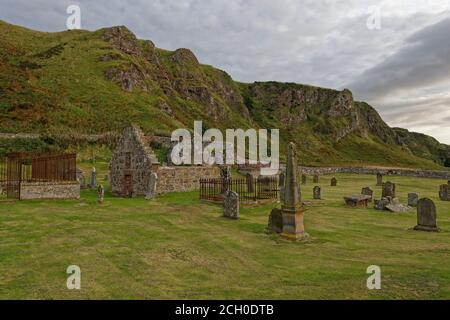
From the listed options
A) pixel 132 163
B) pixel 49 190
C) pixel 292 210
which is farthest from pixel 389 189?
pixel 49 190

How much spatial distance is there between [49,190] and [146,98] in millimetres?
56164

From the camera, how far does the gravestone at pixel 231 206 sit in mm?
14305

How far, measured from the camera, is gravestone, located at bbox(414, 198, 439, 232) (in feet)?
40.0

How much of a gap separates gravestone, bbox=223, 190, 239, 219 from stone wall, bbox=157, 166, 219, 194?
318 inches

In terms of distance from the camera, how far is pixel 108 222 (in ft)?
41.7

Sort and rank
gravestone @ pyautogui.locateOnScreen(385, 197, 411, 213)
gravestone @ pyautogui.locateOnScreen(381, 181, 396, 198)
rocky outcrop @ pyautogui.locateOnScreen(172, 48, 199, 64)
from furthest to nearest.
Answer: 1. rocky outcrop @ pyautogui.locateOnScreen(172, 48, 199, 64)
2. gravestone @ pyautogui.locateOnScreen(381, 181, 396, 198)
3. gravestone @ pyautogui.locateOnScreen(385, 197, 411, 213)

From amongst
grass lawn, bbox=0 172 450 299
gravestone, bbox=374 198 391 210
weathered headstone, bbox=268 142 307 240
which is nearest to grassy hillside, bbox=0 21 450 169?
grass lawn, bbox=0 172 450 299

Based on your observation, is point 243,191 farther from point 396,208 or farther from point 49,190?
point 49,190

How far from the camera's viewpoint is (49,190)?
17.8 meters

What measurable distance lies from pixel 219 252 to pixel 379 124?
654 feet

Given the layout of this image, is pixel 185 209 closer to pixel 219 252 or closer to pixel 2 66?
pixel 219 252

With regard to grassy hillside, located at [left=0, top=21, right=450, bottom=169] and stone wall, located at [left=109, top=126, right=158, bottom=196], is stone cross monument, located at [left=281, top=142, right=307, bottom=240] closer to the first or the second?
stone wall, located at [left=109, top=126, right=158, bottom=196]

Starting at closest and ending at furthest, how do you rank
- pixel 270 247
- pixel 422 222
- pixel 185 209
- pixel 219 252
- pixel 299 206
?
1. pixel 219 252
2. pixel 270 247
3. pixel 299 206
4. pixel 422 222
5. pixel 185 209
